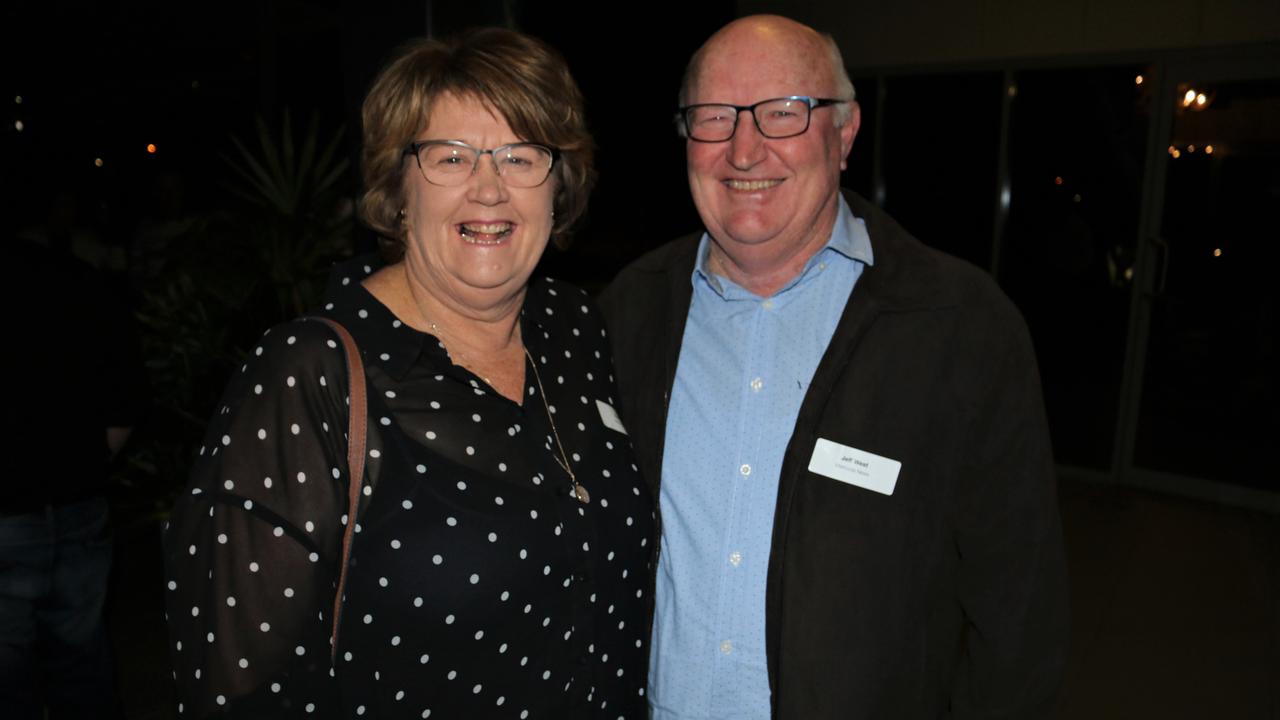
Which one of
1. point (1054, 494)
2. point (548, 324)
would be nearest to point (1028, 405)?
point (1054, 494)

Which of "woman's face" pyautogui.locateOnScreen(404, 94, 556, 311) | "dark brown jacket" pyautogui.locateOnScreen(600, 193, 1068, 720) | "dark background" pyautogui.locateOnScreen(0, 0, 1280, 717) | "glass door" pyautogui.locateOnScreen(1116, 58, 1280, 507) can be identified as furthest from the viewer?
"glass door" pyautogui.locateOnScreen(1116, 58, 1280, 507)

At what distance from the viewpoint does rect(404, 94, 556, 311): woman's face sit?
4.59 ft

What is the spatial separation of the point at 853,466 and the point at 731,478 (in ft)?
0.75

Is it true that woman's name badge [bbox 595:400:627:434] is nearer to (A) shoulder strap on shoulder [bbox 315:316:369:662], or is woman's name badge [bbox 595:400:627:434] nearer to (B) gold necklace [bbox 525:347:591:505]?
(B) gold necklace [bbox 525:347:591:505]

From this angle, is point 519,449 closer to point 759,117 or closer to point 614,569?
point 614,569

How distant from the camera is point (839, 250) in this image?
171 cm

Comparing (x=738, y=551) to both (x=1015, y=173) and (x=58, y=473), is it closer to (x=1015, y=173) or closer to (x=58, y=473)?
(x=58, y=473)

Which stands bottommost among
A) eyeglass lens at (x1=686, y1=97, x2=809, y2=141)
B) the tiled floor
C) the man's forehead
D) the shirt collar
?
the tiled floor

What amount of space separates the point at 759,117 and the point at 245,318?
102 inches

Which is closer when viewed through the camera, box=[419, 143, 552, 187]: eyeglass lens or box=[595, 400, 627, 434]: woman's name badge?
box=[419, 143, 552, 187]: eyeglass lens

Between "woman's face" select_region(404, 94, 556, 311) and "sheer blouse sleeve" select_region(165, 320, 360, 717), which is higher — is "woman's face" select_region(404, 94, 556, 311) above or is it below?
above

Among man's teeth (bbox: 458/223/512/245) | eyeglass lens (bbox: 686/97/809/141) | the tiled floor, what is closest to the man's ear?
eyeglass lens (bbox: 686/97/809/141)

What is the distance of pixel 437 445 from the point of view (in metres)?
1.32

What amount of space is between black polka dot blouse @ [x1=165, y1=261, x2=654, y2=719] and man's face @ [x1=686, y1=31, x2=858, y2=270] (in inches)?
20.0
